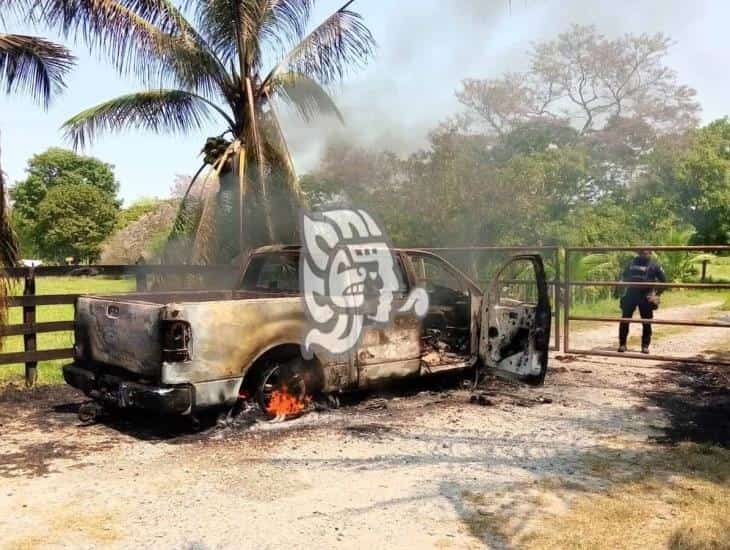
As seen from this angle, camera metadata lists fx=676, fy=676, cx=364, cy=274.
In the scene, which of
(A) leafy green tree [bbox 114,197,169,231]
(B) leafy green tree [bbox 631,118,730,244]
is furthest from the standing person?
(A) leafy green tree [bbox 114,197,169,231]

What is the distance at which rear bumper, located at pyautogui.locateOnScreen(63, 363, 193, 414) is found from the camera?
5.03 meters

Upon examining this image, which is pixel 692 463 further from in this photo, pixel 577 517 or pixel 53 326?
pixel 53 326

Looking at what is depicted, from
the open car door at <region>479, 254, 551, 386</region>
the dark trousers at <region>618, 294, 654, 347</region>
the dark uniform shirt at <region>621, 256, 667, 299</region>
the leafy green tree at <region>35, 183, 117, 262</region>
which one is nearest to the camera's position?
the open car door at <region>479, 254, 551, 386</region>

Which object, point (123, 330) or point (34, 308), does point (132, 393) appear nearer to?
point (123, 330)

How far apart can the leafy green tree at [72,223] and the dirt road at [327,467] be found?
5028 centimetres

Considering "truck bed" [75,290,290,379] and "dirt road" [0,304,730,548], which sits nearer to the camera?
"dirt road" [0,304,730,548]

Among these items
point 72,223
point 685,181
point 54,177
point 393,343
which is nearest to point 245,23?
point 393,343

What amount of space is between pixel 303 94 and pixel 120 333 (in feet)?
30.0

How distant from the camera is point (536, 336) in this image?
6.97 m

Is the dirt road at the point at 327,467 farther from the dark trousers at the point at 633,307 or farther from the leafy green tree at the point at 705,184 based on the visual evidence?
the leafy green tree at the point at 705,184

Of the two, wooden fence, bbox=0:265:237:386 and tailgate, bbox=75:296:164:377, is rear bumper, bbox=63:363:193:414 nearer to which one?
tailgate, bbox=75:296:164:377

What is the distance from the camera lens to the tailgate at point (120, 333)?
5.14 meters

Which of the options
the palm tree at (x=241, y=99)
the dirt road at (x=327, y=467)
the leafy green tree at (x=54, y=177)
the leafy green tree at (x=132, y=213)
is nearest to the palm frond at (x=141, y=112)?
the palm tree at (x=241, y=99)

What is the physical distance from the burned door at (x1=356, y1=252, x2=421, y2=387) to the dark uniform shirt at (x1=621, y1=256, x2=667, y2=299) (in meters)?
4.19
